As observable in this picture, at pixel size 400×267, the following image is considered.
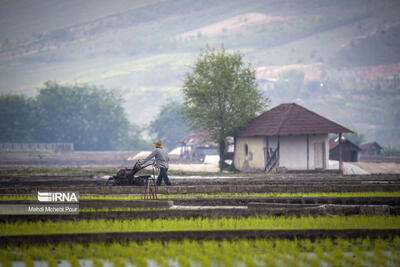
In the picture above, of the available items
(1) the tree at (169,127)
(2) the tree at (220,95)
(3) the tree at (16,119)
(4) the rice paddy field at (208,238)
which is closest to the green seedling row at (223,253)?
(4) the rice paddy field at (208,238)

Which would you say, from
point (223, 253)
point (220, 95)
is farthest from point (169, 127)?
point (223, 253)

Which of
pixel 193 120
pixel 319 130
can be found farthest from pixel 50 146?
pixel 319 130

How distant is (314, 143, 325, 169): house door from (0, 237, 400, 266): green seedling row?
32.7 m

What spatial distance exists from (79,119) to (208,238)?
300 ft

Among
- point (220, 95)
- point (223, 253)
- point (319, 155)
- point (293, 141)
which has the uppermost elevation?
point (220, 95)

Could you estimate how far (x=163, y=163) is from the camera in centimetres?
2153

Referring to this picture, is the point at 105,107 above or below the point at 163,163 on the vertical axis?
above

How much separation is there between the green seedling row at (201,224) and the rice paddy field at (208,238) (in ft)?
0.06

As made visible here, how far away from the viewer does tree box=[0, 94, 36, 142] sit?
92.0m

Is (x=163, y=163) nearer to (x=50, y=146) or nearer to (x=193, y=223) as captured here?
(x=193, y=223)

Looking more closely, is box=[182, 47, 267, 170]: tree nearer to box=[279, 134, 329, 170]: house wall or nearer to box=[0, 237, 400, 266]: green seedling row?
box=[279, 134, 329, 170]: house wall

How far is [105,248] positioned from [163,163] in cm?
1117

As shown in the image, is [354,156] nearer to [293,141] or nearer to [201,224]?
[293,141]

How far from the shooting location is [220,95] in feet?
163
